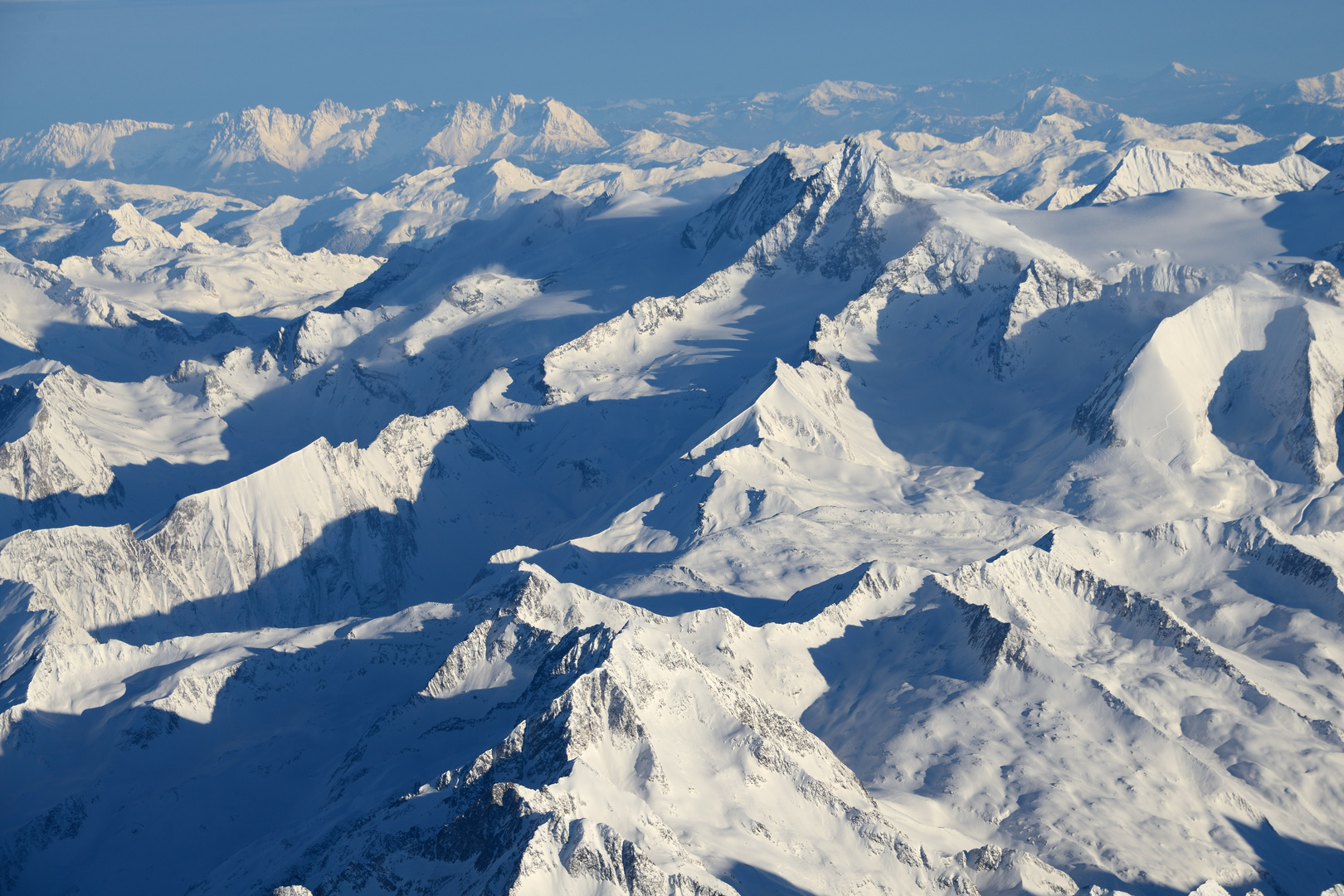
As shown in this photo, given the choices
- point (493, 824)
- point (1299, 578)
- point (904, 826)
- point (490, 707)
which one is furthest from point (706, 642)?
point (1299, 578)

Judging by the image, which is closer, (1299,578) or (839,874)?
(839,874)

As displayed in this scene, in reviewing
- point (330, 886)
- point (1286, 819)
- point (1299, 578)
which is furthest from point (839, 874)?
point (1299, 578)

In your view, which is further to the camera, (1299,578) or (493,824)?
(1299,578)

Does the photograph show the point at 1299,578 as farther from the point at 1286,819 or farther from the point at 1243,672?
the point at 1286,819

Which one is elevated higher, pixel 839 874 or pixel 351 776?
pixel 839 874

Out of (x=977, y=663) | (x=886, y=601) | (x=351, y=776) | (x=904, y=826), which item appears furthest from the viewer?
(x=886, y=601)

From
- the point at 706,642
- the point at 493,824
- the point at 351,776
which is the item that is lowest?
the point at 351,776

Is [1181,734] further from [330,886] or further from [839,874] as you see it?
[330,886]

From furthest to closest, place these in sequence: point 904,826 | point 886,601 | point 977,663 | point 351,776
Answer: point 886,601 < point 977,663 < point 351,776 < point 904,826

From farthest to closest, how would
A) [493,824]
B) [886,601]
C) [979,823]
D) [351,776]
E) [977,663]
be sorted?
[886,601]
[977,663]
[351,776]
[979,823]
[493,824]
